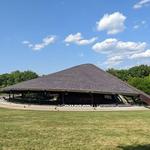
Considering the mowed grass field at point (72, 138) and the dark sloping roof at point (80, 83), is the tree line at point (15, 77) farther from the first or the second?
the mowed grass field at point (72, 138)

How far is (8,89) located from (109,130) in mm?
32695

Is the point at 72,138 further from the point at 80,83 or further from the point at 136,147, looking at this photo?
the point at 80,83

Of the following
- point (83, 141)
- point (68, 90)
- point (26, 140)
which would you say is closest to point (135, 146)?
point (83, 141)

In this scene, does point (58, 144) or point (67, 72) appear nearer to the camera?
point (58, 144)

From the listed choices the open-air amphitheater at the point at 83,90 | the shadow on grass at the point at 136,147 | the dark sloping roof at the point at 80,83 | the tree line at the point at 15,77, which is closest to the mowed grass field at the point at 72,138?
the shadow on grass at the point at 136,147

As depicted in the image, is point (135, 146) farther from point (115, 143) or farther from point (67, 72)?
point (67, 72)

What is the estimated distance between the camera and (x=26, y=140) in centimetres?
1535

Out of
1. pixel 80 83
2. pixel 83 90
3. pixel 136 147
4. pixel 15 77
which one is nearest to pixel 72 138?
pixel 136 147

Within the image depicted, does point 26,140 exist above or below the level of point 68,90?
below

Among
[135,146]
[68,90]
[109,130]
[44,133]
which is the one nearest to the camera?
[135,146]

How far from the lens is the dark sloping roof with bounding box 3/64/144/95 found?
44897 millimetres

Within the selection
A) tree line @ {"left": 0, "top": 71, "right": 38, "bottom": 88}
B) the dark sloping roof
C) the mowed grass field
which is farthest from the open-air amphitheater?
tree line @ {"left": 0, "top": 71, "right": 38, "bottom": 88}

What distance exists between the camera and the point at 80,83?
4669cm

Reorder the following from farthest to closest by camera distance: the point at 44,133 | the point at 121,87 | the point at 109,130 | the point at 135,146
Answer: the point at 121,87 < the point at 109,130 < the point at 44,133 < the point at 135,146
